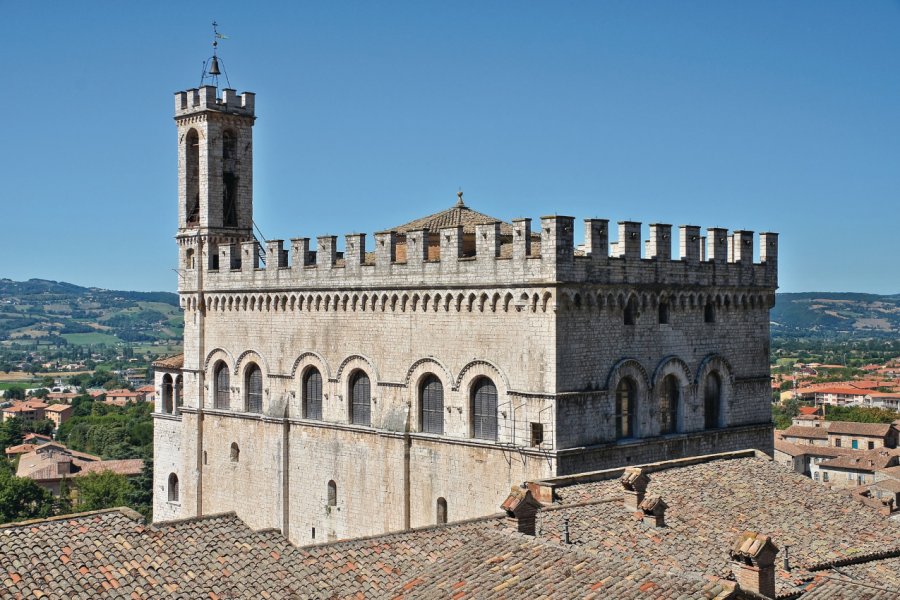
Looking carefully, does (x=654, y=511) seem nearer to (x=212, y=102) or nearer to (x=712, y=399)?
(x=712, y=399)

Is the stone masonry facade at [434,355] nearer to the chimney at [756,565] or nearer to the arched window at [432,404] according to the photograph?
the arched window at [432,404]

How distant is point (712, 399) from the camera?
31.4 m

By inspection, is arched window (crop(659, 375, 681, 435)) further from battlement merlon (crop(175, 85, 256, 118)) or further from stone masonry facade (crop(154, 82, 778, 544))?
battlement merlon (crop(175, 85, 256, 118))

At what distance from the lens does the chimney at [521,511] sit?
2081cm

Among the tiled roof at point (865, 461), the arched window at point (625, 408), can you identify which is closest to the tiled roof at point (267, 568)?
the arched window at point (625, 408)

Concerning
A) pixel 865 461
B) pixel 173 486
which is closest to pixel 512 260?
pixel 173 486

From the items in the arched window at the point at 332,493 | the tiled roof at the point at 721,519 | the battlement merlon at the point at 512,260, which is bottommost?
the arched window at the point at 332,493

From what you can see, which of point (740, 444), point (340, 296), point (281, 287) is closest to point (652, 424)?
point (740, 444)

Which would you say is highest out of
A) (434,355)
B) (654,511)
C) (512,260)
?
(512,260)

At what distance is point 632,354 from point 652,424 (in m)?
2.00

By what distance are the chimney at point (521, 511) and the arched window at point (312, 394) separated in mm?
13174

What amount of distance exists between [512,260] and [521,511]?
779cm

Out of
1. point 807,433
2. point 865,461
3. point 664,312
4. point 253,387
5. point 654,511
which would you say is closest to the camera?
point 654,511

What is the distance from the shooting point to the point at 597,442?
2764 cm
